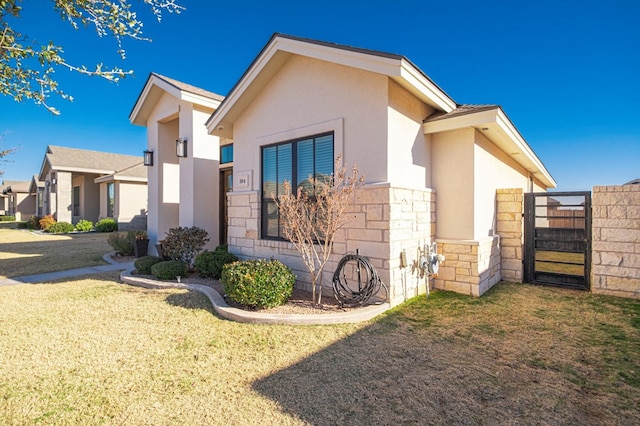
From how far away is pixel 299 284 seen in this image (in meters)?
6.97

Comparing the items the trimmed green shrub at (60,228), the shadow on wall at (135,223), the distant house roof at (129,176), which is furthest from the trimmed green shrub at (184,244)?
the trimmed green shrub at (60,228)

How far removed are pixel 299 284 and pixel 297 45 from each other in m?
4.99

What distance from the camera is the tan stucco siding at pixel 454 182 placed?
6.60 m

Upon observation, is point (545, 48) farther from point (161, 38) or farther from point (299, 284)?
point (161, 38)

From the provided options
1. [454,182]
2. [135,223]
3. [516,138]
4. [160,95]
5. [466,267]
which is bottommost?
[466,267]

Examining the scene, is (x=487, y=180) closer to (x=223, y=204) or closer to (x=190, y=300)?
(x=190, y=300)

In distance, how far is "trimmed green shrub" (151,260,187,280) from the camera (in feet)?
25.0

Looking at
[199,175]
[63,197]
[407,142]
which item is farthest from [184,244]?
[63,197]

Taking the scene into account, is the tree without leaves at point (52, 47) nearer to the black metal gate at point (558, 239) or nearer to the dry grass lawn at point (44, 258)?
the dry grass lawn at point (44, 258)

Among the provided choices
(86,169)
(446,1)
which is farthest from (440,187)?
(86,169)

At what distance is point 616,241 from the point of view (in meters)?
6.46

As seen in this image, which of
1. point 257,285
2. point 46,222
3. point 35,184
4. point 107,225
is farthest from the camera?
point 35,184

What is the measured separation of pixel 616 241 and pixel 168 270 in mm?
9691

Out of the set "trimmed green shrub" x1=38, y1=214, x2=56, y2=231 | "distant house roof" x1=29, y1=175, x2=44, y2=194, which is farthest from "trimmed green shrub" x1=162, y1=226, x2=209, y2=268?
"distant house roof" x1=29, y1=175, x2=44, y2=194
